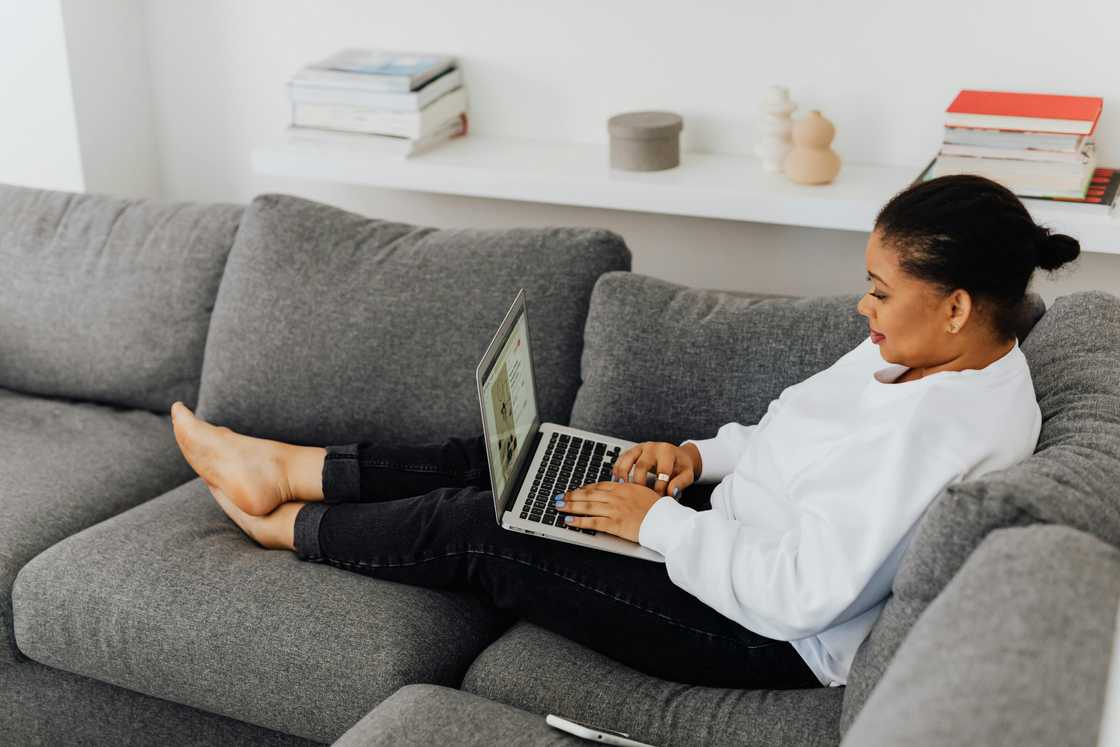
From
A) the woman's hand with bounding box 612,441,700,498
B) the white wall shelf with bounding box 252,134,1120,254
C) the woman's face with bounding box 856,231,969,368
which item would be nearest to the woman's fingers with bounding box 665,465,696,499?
the woman's hand with bounding box 612,441,700,498

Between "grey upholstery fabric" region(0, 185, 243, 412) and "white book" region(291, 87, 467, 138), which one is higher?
"white book" region(291, 87, 467, 138)

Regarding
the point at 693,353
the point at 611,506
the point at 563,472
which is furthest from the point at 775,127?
the point at 611,506

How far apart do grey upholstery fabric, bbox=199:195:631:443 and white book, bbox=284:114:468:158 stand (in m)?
0.39

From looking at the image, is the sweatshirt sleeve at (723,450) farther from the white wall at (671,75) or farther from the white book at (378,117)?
the white book at (378,117)

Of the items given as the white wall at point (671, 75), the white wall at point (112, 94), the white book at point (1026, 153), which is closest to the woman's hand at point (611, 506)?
the white book at point (1026, 153)

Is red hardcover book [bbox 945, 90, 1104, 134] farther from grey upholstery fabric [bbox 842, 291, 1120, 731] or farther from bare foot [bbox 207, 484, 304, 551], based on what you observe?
bare foot [bbox 207, 484, 304, 551]

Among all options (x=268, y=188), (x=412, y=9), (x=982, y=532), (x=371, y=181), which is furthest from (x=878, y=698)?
(x=268, y=188)

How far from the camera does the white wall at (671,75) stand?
7.55 feet

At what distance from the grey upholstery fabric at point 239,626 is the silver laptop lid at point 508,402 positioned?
205 mm

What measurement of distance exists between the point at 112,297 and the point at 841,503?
5.13ft

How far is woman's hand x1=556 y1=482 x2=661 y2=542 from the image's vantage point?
64.1 inches

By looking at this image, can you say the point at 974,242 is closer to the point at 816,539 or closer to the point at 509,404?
the point at 816,539

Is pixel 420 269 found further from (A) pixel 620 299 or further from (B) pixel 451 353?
(A) pixel 620 299

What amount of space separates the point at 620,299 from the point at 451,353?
31 cm
